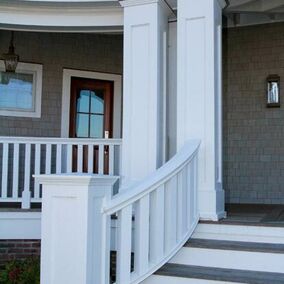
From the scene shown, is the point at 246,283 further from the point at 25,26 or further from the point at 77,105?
the point at 77,105

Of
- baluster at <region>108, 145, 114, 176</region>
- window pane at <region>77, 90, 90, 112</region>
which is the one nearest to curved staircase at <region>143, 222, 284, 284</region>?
baluster at <region>108, 145, 114, 176</region>

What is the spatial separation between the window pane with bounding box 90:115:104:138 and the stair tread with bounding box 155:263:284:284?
3643 millimetres

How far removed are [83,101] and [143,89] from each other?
258 centimetres

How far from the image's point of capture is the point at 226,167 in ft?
20.6

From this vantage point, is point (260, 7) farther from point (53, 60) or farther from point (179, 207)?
point (53, 60)

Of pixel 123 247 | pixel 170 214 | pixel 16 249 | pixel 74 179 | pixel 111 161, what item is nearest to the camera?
pixel 74 179

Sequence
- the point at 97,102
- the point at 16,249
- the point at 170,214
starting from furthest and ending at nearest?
the point at 97,102 < the point at 16,249 < the point at 170,214

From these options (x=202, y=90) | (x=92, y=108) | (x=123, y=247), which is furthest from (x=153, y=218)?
(x=92, y=108)

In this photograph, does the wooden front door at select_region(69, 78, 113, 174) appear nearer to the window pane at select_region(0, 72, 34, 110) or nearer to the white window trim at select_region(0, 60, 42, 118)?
the white window trim at select_region(0, 60, 42, 118)

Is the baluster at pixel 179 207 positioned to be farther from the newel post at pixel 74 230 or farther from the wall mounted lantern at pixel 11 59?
the wall mounted lantern at pixel 11 59

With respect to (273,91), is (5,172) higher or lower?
lower

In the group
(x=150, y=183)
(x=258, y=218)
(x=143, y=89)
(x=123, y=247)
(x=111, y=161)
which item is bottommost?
(x=123, y=247)

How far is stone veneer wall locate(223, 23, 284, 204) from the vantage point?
6.04 metres

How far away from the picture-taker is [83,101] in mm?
6988
